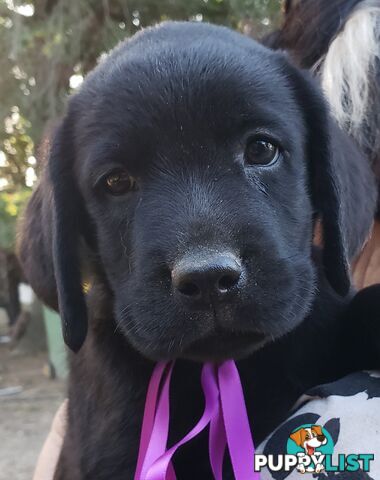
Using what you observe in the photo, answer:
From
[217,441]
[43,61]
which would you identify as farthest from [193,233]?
[43,61]

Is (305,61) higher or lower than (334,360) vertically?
higher

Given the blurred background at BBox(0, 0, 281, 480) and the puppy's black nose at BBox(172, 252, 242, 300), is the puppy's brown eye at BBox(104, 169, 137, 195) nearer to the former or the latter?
the puppy's black nose at BBox(172, 252, 242, 300)

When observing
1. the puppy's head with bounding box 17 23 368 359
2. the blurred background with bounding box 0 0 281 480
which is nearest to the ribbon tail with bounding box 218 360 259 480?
the puppy's head with bounding box 17 23 368 359

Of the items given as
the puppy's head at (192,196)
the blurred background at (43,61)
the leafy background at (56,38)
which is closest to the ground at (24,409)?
the blurred background at (43,61)

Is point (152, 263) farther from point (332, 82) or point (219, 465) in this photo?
point (332, 82)

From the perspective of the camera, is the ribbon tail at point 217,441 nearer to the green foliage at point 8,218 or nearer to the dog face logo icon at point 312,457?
the dog face logo icon at point 312,457

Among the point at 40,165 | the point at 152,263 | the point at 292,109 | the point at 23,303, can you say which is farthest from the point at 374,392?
the point at 23,303

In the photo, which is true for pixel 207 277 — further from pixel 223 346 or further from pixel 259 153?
pixel 259 153

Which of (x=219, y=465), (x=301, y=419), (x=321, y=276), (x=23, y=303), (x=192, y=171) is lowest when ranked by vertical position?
(x=23, y=303)
